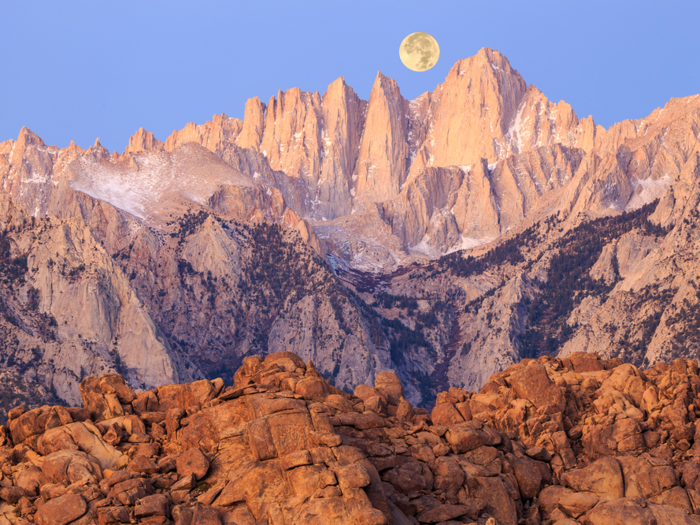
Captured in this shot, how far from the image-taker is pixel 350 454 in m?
54.3

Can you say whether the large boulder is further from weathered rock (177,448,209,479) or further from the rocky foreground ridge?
weathered rock (177,448,209,479)

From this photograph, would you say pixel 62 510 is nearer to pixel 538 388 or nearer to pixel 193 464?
pixel 193 464

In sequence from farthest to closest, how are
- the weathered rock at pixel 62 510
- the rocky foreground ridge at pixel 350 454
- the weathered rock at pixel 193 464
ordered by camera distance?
the weathered rock at pixel 193 464
the rocky foreground ridge at pixel 350 454
the weathered rock at pixel 62 510

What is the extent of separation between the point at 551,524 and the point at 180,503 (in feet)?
83.5

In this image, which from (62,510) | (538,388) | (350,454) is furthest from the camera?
(538,388)

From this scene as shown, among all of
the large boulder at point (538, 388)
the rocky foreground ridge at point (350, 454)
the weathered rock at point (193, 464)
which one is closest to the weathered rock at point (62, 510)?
the rocky foreground ridge at point (350, 454)

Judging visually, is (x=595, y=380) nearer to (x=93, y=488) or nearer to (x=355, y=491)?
(x=355, y=491)

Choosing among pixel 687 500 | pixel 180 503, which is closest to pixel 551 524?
pixel 687 500

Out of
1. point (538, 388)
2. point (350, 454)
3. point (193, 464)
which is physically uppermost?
point (538, 388)

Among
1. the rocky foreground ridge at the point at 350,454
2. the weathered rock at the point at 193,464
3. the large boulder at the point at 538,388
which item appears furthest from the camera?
the large boulder at the point at 538,388

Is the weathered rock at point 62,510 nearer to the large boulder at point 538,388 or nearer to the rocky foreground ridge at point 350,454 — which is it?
the rocky foreground ridge at point 350,454

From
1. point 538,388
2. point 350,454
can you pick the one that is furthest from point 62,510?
point 538,388

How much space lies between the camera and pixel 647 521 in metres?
54.4

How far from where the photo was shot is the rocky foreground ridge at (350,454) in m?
52.3
